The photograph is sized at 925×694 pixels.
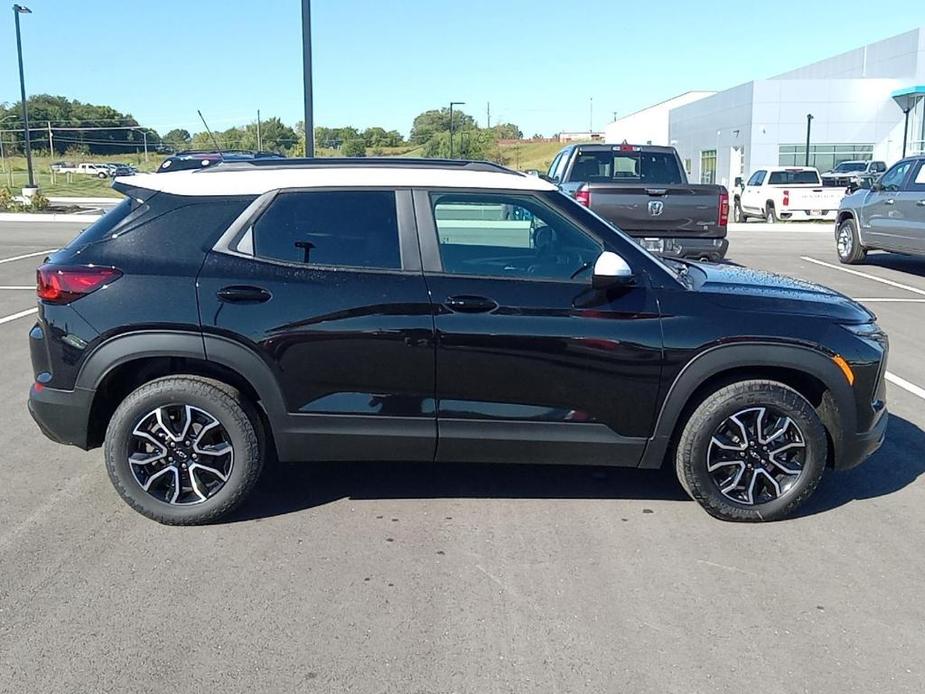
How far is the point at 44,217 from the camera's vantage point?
82.9 feet

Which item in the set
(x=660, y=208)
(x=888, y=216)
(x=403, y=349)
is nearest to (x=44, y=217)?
(x=660, y=208)

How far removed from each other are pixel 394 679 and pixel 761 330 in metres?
2.43

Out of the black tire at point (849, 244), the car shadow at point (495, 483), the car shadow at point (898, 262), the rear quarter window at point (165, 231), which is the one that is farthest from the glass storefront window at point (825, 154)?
the rear quarter window at point (165, 231)

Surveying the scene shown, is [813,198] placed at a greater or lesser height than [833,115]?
lesser

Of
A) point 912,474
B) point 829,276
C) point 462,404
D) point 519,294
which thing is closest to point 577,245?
point 519,294

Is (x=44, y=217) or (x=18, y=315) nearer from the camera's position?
(x=18, y=315)

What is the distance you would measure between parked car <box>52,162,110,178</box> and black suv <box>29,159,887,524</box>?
62655 mm

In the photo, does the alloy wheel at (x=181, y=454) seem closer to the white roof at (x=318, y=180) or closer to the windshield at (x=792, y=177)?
the white roof at (x=318, y=180)

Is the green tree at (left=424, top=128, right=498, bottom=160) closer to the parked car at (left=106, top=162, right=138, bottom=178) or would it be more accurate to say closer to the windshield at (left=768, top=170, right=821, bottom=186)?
the parked car at (left=106, top=162, right=138, bottom=178)

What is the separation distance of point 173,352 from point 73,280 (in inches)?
23.9

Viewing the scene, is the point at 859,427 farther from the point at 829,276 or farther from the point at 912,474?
the point at 829,276

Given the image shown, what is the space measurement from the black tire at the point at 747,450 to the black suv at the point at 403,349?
11 millimetres

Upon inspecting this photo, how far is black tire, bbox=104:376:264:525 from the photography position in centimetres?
430

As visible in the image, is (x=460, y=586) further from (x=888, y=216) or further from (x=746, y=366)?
(x=888, y=216)
